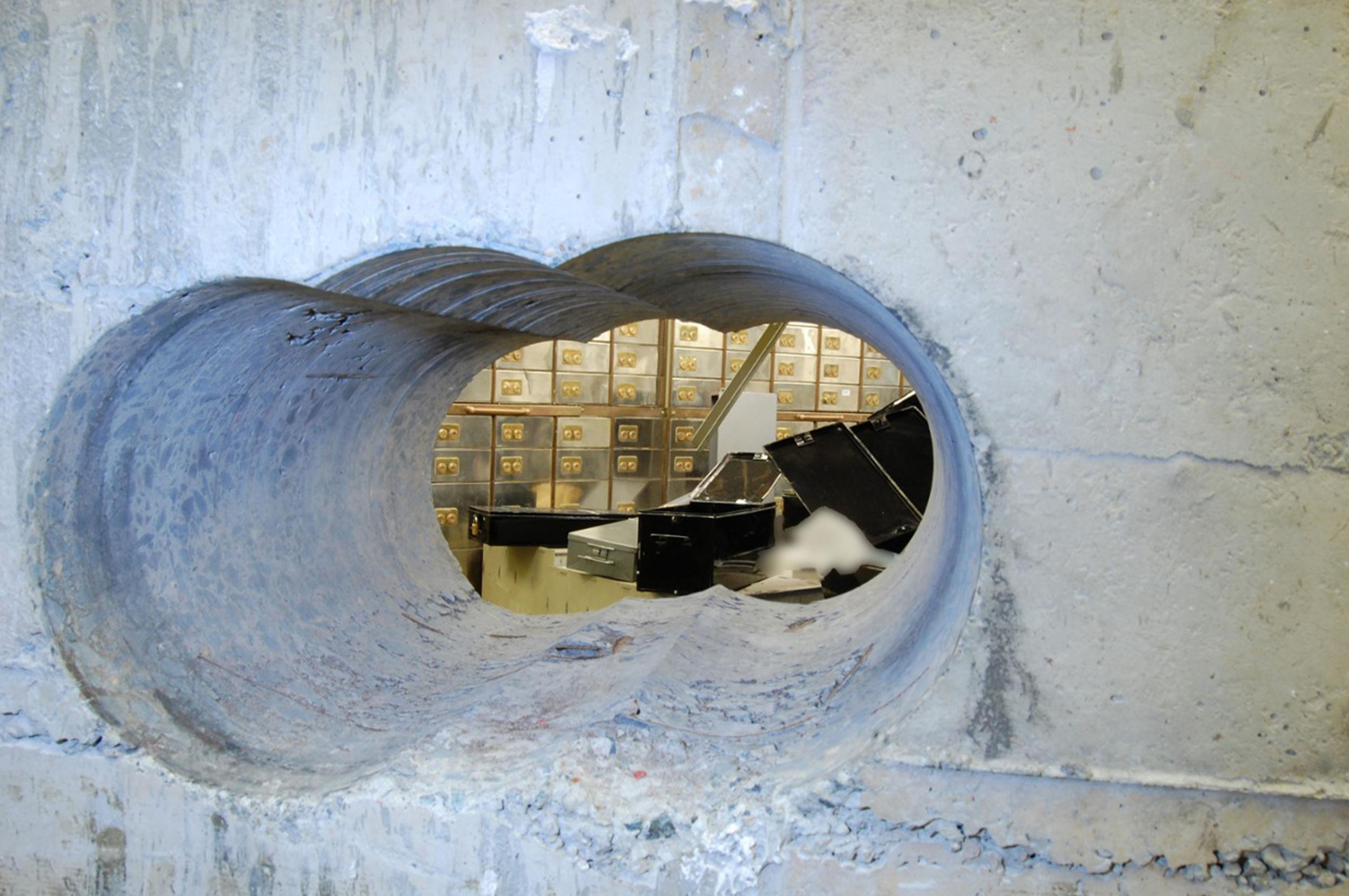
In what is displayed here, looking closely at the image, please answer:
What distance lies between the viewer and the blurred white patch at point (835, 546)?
11.9ft

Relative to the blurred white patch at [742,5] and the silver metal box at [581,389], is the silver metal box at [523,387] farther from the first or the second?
the blurred white patch at [742,5]

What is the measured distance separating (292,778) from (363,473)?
0.92m

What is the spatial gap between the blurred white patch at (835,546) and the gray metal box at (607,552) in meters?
0.82

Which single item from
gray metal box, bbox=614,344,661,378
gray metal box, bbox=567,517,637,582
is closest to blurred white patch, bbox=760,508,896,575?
gray metal box, bbox=567,517,637,582

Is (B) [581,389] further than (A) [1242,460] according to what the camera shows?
Yes

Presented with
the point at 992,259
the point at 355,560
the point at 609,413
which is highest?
the point at 992,259

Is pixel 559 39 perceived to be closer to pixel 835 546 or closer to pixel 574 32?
pixel 574 32

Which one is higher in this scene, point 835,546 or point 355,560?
point 355,560

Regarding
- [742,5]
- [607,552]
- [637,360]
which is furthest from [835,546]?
[637,360]

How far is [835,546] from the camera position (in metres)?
3.74

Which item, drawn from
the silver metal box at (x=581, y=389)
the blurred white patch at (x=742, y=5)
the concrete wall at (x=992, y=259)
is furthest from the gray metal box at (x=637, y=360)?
the blurred white patch at (x=742, y=5)

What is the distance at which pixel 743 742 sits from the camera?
1633 millimetres

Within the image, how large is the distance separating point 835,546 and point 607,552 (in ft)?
3.95

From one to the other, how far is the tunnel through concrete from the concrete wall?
82mm
